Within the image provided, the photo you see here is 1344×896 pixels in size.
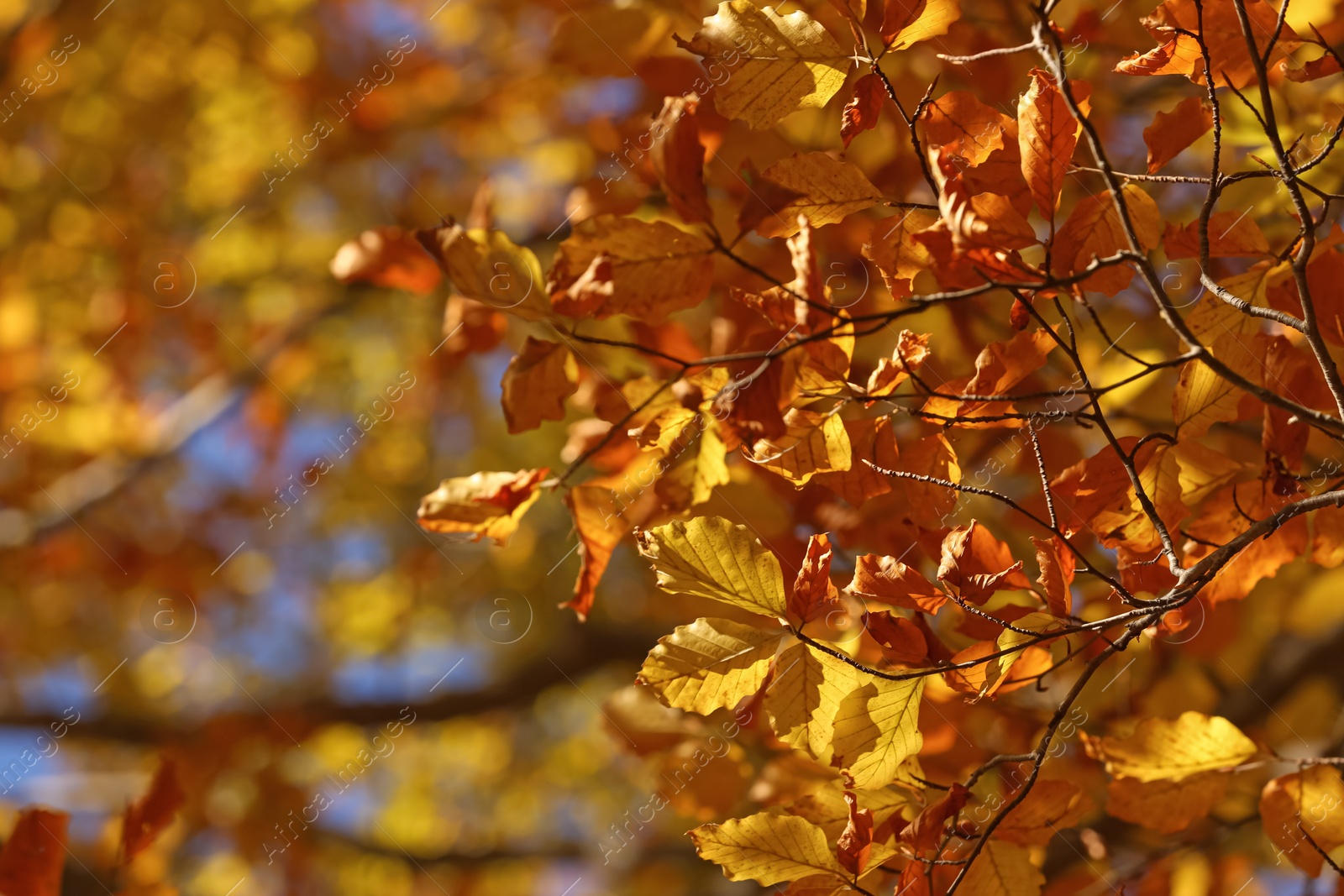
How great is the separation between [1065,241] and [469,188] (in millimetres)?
4550

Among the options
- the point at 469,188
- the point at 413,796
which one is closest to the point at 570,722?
the point at 413,796

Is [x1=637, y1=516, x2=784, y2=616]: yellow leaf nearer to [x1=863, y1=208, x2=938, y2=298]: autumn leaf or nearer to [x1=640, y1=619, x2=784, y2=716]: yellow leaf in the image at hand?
[x1=640, y1=619, x2=784, y2=716]: yellow leaf

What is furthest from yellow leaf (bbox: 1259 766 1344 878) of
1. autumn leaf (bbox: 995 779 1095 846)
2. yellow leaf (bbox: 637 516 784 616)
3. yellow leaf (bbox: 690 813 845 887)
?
yellow leaf (bbox: 637 516 784 616)

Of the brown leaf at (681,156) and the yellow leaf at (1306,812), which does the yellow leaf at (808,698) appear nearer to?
the brown leaf at (681,156)

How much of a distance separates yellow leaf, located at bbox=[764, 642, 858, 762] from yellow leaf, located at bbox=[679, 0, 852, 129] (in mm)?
496

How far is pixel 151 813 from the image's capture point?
1.18 metres

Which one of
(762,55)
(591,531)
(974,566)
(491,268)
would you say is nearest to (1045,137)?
(762,55)

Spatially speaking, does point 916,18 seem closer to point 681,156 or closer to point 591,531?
point 681,156

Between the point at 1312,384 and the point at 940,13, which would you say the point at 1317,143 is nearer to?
the point at 1312,384

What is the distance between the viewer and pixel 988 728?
7.02 feet

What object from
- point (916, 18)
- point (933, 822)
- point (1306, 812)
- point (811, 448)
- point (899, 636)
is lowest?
point (1306, 812)

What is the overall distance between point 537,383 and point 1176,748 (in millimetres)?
785

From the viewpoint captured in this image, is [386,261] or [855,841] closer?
[855,841]

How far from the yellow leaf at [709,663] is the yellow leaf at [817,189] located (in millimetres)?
371
